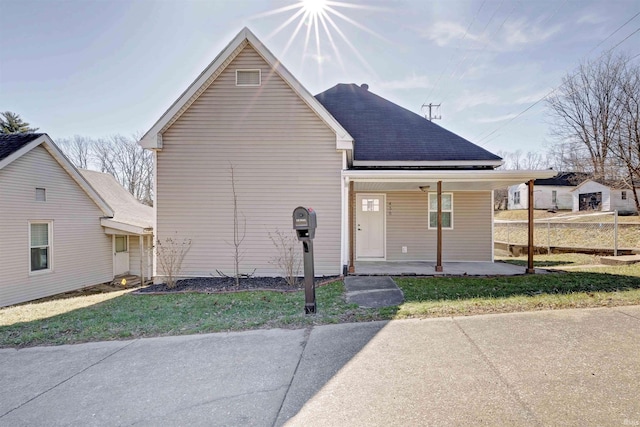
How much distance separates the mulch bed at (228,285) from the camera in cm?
727

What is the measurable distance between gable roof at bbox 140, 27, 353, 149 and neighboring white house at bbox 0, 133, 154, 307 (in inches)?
206

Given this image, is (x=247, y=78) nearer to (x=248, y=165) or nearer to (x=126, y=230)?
(x=248, y=165)

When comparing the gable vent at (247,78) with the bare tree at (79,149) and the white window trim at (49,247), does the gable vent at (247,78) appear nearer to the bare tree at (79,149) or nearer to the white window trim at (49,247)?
the white window trim at (49,247)

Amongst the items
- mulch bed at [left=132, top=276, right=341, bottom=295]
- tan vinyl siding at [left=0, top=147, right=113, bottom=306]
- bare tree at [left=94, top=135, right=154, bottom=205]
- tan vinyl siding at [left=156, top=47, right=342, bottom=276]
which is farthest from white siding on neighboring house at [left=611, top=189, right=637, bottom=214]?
bare tree at [left=94, top=135, right=154, bottom=205]

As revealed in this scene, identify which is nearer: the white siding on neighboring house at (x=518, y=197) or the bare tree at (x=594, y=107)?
the bare tree at (x=594, y=107)

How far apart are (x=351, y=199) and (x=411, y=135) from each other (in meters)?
3.99

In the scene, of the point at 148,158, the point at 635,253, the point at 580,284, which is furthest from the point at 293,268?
the point at 148,158

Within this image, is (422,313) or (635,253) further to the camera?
(635,253)

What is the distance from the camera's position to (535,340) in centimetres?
364

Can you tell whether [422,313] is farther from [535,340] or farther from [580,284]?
[580,284]

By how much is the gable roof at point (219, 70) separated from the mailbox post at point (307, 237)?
3788 millimetres

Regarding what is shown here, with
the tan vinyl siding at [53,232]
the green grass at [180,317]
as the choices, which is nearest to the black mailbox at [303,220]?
the green grass at [180,317]

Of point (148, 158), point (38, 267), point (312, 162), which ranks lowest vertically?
point (38, 267)

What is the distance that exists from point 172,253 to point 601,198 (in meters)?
36.4
